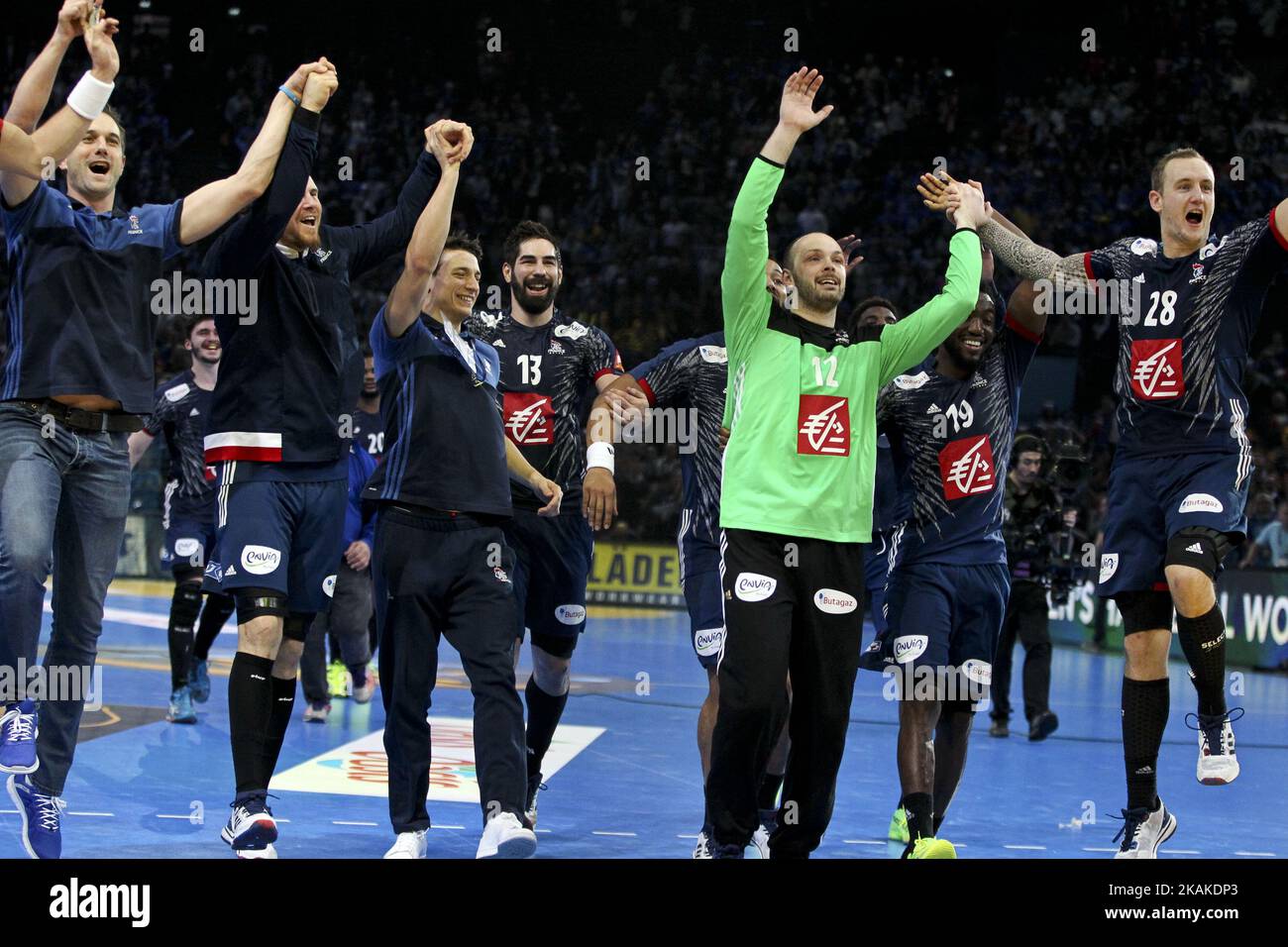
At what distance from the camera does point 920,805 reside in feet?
18.8

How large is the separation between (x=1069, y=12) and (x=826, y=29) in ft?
14.5

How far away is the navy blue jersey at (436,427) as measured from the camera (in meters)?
5.53

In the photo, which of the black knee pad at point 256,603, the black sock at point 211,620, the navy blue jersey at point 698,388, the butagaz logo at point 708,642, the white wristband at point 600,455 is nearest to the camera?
the black knee pad at point 256,603

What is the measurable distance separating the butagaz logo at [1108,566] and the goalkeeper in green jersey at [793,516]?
138 cm

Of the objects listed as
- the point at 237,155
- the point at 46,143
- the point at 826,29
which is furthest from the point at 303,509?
the point at 826,29

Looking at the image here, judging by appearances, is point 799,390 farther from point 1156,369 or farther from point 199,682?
point 199,682

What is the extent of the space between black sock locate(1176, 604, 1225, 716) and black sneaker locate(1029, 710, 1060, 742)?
14.0ft

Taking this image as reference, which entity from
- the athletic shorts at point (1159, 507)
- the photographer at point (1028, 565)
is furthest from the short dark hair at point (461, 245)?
the photographer at point (1028, 565)

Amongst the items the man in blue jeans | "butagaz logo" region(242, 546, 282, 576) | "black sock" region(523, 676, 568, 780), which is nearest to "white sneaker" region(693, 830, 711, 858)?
"black sock" region(523, 676, 568, 780)

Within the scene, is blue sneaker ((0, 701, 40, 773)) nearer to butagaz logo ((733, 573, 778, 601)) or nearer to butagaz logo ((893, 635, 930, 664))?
butagaz logo ((733, 573, 778, 601))

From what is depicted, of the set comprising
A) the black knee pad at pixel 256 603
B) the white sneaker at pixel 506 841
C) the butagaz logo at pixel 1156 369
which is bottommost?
the white sneaker at pixel 506 841

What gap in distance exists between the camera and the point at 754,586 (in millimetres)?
5016

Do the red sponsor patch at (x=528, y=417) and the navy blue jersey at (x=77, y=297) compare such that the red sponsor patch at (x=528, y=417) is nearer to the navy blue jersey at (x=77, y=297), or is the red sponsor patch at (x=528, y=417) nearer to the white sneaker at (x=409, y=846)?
the navy blue jersey at (x=77, y=297)
